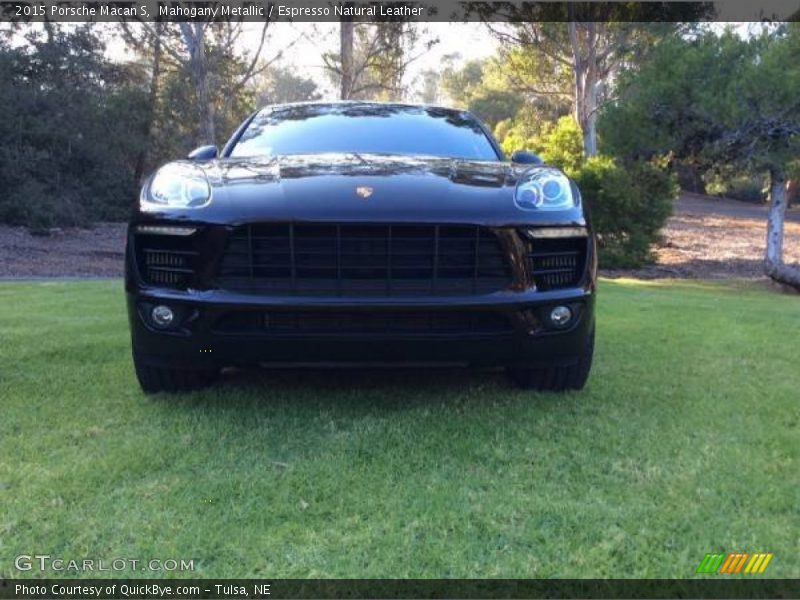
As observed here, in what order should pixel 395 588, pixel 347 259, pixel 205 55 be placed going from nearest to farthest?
pixel 395 588
pixel 347 259
pixel 205 55

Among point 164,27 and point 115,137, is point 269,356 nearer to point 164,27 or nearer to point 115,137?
point 164,27

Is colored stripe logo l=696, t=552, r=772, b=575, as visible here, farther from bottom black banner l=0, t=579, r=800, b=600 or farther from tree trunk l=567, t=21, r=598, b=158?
tree trunk l=567, t=21, r=598, b=158

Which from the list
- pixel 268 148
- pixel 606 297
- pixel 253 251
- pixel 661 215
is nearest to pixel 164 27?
pixel 661 215

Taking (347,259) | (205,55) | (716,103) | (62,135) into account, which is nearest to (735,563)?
(347,259)

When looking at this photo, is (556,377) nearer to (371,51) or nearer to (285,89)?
(371,51)

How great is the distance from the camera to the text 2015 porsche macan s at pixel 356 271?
2896 millimetres

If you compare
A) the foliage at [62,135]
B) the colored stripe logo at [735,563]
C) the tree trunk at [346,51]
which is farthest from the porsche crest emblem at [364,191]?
the foliage at [62,135]

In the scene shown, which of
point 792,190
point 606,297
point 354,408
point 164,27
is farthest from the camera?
point 792,190

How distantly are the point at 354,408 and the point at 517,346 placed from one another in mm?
796

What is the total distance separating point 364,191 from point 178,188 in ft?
2.67

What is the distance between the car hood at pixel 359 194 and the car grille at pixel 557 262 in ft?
0.33

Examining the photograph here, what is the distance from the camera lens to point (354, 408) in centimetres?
332

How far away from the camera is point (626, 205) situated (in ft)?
44.5

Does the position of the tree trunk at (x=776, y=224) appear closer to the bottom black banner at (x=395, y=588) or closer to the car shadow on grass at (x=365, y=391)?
the car shadow on grass at (x=365, y=391)
